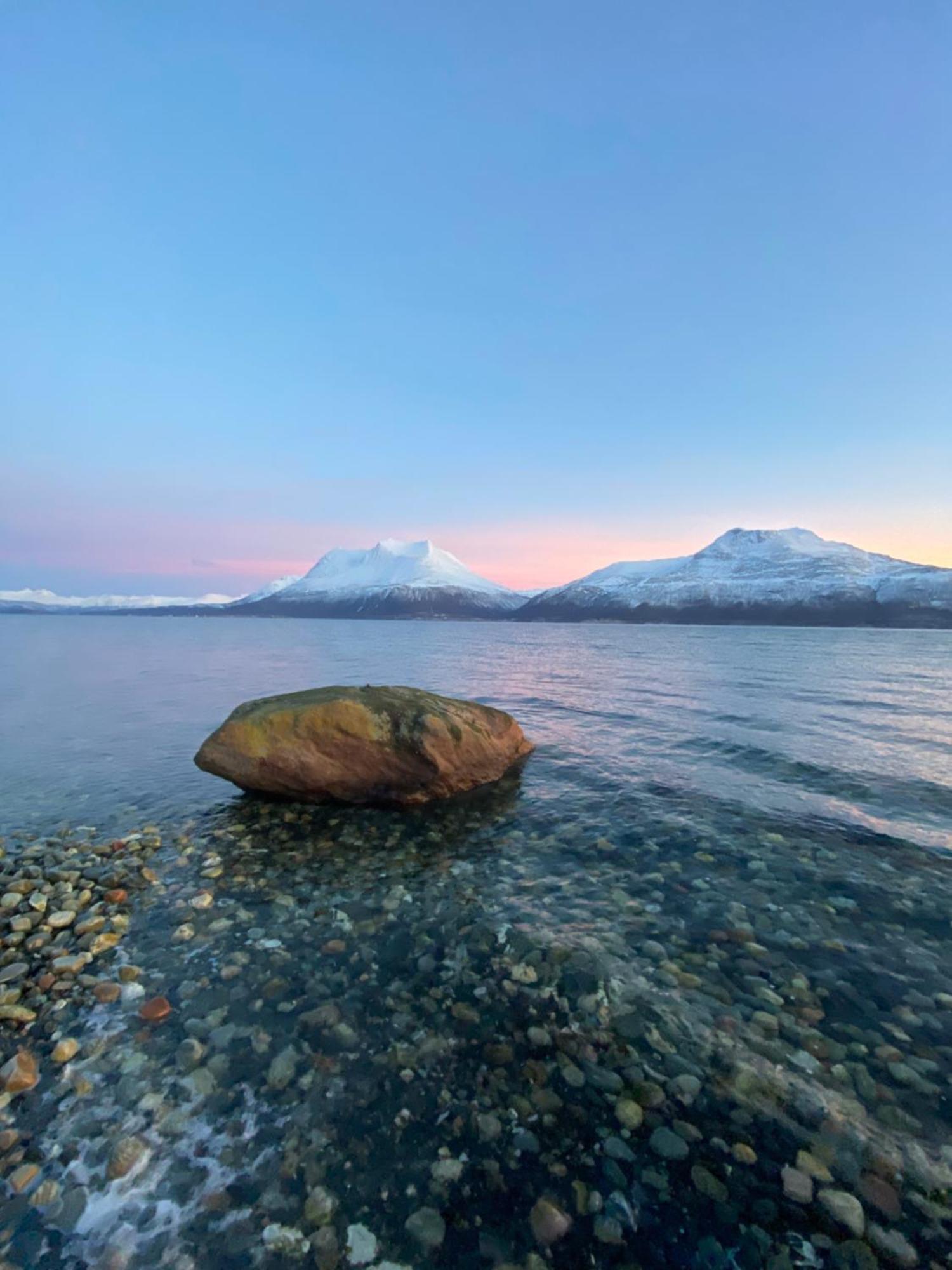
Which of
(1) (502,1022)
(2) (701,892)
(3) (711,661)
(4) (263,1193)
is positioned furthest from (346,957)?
(3) (711,661)

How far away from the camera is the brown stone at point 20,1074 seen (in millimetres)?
4727

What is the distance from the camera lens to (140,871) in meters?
8.84

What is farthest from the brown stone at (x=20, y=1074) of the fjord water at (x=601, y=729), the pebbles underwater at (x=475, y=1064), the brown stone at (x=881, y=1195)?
the fjord water at (x=601, y=729)

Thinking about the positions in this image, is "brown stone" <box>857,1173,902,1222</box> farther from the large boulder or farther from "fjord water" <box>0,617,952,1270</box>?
the large boulder

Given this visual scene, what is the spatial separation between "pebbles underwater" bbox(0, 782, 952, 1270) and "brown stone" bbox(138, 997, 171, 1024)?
0.03m

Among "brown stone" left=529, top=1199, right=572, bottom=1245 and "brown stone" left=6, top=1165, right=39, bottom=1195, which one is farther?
"brown stone" left=6, top=1165, right=39, bottom=1195

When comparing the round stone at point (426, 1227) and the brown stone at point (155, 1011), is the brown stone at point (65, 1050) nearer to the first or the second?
the brown stone at point (155, 1011)

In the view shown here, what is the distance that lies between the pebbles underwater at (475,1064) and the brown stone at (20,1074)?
2cm

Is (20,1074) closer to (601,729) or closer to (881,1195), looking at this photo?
(881,1195)

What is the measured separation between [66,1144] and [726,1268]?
16.0 feet

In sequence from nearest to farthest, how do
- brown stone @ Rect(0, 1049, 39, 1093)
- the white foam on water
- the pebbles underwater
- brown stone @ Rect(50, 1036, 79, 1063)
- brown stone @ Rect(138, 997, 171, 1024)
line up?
1. the white foam on water
2. the pebbles underwater
3. brown stone @ Rect(0, 1049, 39, 1093)
4. brown stone @ Rect(50, 1036, 79, 1063)
5. brown stone @ Rect(138, 997, 171, 1024)

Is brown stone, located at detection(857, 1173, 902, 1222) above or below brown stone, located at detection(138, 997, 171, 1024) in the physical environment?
below

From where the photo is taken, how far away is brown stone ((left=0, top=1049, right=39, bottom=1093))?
473cm

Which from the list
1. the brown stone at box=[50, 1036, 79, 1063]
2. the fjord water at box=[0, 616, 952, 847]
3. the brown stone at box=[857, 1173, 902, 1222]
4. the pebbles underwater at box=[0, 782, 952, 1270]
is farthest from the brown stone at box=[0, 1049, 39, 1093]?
the fjord water at box=[0, 616, 952, 847]
